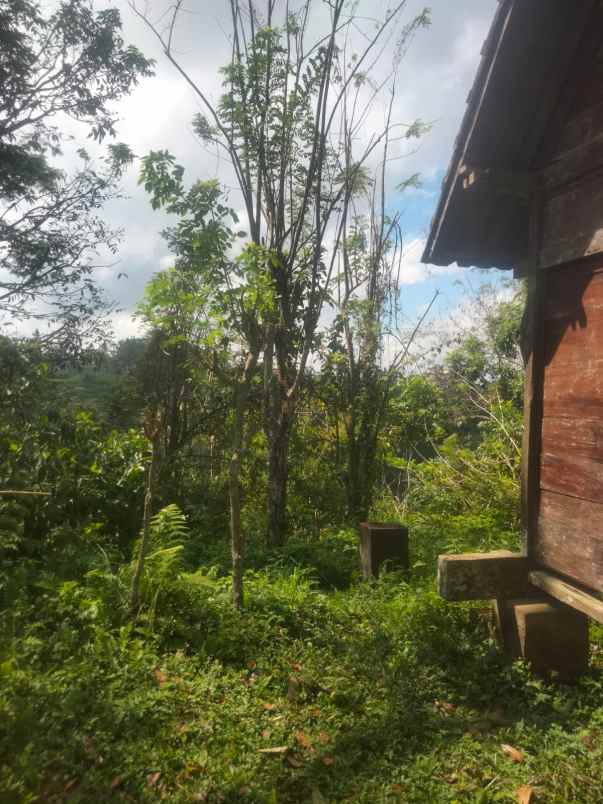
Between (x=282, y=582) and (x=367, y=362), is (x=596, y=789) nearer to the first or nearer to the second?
(x=282, y=582)

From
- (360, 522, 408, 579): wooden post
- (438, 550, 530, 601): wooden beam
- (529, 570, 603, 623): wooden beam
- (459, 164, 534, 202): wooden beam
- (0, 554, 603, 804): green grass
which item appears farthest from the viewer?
(360, 522, 408, 579): wooden post

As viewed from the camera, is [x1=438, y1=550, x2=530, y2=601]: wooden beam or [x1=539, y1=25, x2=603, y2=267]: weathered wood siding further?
[x1=438, y1=550, x2=530, y2=601]: wooden beam

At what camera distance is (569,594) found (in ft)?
9.86

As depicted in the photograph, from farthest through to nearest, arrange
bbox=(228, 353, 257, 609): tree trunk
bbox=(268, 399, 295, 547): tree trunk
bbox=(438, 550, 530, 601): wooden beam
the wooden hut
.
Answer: bbox=(268, 399, 295, 547): tree trunk, bbox=(228, 353, 257, 609): tree trunk, bbox=(438, 550, 530, 601): wooden beam, the wooden hut

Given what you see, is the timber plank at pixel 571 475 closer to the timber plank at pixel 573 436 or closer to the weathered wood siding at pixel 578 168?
the timber plank at pixel 573 436

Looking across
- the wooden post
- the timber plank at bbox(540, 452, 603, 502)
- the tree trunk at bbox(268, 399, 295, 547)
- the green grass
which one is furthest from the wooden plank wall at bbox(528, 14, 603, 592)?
the tree trunk at bbox(268, 399, 295, 547)

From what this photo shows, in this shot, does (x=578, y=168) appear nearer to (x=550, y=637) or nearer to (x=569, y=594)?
(x=569, y=594)

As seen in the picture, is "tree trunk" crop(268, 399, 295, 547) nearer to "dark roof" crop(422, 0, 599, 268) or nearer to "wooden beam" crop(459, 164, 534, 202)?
"dark roof" crop(422, 0, 599, 268)

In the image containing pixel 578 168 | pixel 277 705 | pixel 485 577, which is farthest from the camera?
pixel 485 577

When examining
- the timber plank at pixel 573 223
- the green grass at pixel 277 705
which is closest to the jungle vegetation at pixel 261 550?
the green grass at pixel 277 705

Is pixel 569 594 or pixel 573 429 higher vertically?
pixel 573 429

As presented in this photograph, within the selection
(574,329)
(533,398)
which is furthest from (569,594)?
(574,329)

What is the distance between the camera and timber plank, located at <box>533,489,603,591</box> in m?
2.85

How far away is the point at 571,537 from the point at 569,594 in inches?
12.7
